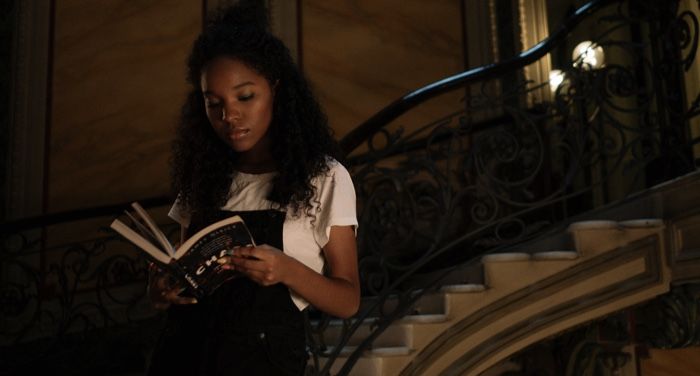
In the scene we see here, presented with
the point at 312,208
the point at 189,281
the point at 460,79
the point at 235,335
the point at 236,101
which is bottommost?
the point at 235,335

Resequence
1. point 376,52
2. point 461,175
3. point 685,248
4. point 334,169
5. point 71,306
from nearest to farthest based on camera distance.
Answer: point 334,169
point 685,248
point 461,175
point 71,306
point 376,52

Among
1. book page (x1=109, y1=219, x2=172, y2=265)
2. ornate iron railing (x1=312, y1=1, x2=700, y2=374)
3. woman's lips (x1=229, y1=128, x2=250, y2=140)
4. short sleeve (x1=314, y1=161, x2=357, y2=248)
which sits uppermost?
ornate iron railing (x1=312, y1=1, x2=700, y2=374)

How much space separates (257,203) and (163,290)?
0.26 meters

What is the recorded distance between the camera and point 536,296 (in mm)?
3736

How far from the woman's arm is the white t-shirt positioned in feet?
0.08

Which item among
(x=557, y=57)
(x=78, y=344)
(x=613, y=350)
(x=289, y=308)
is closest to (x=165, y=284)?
(x=289, y=308)

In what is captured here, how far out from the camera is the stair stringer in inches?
145

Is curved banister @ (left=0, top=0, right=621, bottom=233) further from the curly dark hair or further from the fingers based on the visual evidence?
the fingers

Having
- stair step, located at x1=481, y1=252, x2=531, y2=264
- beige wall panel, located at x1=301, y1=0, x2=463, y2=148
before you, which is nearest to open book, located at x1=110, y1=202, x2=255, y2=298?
stair step, located at x1=481, y1=252, x2=531, y2=264

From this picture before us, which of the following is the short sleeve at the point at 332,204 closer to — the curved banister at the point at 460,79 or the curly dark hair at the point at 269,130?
the curly dark hair at the point at 269,130

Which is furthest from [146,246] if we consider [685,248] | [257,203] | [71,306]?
[71,306]

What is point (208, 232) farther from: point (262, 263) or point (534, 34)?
point (534, 34)

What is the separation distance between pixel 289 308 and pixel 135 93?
5442mm

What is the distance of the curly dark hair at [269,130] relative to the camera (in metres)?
1.68
